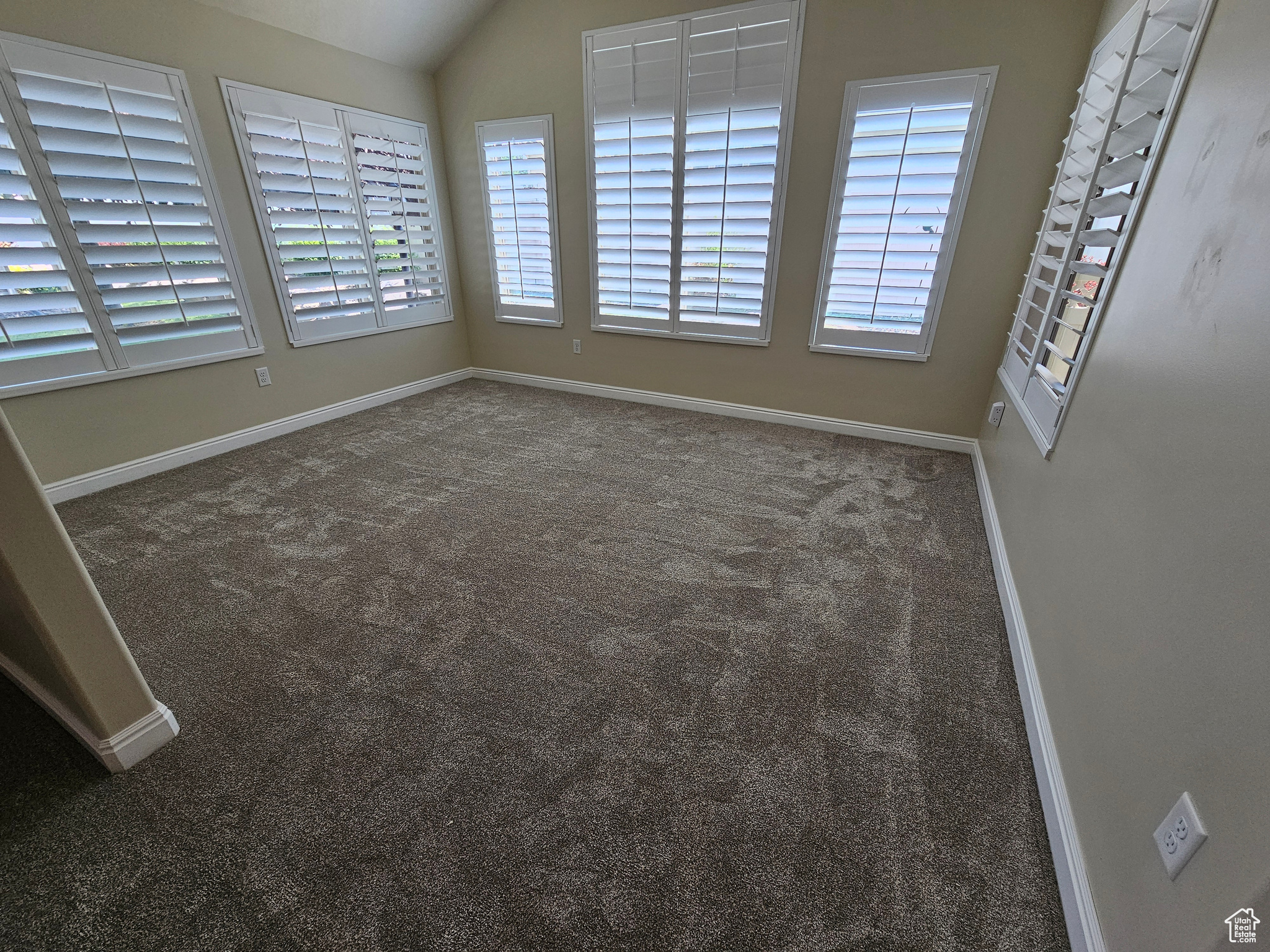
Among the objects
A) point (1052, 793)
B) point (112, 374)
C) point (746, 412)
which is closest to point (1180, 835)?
point (1052, 793)

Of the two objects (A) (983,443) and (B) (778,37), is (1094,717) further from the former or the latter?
(B) (778,37)

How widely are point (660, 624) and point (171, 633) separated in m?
1.76

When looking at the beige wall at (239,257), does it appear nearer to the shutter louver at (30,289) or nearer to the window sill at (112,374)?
the window sill at (112,374)

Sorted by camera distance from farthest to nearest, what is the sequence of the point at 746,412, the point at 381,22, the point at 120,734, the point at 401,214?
the point at 401,214 < the point at 746,412 < the point at 381,22 < the point at 120,734

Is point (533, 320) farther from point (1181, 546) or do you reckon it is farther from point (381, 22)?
point (1181, 546)

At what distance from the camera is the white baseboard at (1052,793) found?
104 cm

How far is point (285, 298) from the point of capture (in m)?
3.45

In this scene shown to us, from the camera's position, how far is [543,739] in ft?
4.83

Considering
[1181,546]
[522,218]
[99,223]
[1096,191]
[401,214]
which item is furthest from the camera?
[522,218]

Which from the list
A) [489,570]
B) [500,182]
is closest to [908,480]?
[489,570]

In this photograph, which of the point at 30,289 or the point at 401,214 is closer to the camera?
the point at 30,289

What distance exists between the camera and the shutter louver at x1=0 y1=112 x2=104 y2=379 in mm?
2359

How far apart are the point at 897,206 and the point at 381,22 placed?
347cm

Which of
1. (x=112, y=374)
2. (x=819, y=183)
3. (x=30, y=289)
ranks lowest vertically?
(x=112, y=374)
